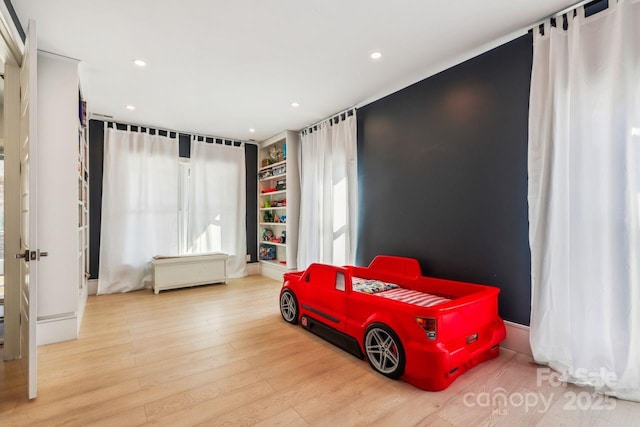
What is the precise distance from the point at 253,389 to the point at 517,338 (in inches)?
78.5

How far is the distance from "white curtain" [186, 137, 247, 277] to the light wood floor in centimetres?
230

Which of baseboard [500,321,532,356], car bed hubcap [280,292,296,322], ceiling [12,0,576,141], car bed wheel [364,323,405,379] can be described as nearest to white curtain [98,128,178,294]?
ceiling [12,0,576,141]

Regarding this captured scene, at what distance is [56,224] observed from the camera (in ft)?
8.18

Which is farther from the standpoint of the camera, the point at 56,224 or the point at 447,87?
the point at 447,87

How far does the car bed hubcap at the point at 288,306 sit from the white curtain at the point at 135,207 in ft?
8.26

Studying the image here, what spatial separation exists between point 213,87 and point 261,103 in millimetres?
630

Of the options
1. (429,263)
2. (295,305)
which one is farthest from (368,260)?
(295,305)

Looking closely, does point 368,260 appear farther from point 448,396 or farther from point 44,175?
point 44,175

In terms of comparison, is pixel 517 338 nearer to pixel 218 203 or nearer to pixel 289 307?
pixel 289 307

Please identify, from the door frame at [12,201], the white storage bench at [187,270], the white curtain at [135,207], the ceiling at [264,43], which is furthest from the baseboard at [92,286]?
the ceiling at [264,43]

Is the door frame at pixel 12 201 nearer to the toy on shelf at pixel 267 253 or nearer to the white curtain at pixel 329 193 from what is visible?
the white curtain at pixel 329 193

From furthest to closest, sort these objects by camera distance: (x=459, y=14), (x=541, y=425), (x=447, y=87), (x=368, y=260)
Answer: (x=368, y=260)
(x=447, y=87)
(x=459, y=14)
(x=541, y=425)

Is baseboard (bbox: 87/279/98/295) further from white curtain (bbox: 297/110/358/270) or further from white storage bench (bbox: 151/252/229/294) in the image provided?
white curtain (bbox: 297/110/358/270)

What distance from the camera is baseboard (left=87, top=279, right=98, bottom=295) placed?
404cm
